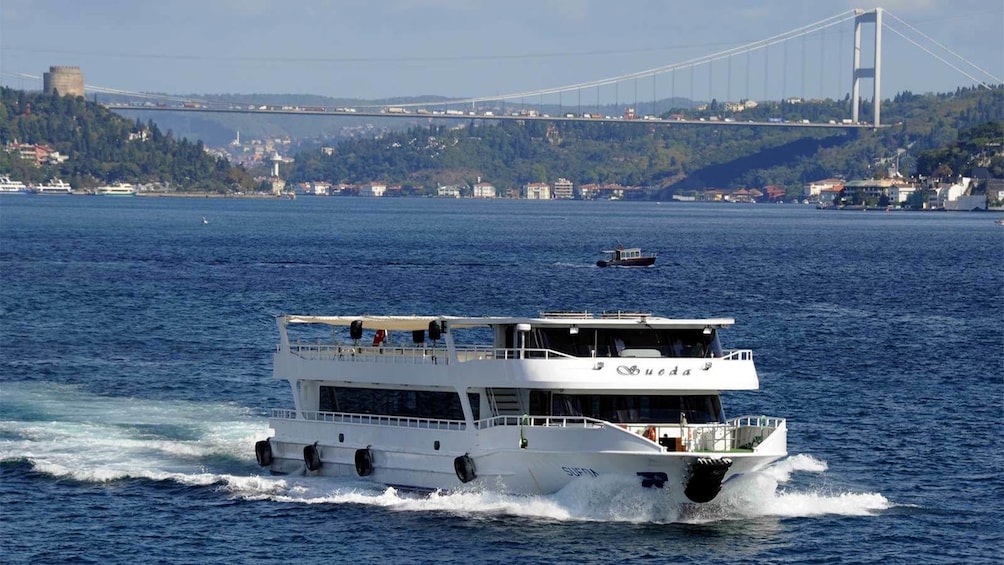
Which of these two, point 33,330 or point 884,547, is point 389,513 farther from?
point 33,330

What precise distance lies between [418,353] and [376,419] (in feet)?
5.50

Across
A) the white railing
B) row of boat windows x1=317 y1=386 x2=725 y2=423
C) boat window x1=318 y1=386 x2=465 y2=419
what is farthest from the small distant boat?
row of boat windows x1=317 y1=386 x2=725 y2=423

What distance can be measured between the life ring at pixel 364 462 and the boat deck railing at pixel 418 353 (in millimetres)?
1955

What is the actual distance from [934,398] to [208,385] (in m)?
20.8

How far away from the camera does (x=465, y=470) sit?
115 feet

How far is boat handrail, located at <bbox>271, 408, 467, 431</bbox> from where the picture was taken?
36.1 m

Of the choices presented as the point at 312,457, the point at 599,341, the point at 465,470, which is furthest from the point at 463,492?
the point at 312,457

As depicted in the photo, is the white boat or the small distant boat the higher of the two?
the white boat

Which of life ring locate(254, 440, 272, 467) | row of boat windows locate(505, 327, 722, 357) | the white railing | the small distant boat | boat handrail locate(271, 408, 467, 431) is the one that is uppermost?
row of boat windows locate(505, 327, 722, 357)

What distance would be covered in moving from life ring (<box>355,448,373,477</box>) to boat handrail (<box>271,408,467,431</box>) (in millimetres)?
635

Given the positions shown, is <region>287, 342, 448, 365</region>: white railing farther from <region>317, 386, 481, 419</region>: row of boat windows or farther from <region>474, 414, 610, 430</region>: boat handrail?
<region>474, 414, 610, 430</region>: boat handrail

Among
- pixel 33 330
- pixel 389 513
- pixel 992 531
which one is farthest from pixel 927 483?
pixel 33 330

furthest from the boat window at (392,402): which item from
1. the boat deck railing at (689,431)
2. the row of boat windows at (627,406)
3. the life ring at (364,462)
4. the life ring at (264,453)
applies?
the boat deck railing at (689,431)

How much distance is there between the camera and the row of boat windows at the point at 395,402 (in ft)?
119
